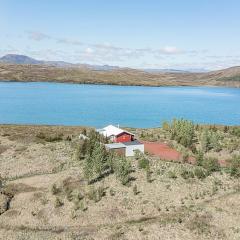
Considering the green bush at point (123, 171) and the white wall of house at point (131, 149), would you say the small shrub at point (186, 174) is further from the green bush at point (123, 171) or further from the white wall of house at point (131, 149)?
the white wall of house at point (131, 149)

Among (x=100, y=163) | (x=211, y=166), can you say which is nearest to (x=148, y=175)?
(x=100, y=163)

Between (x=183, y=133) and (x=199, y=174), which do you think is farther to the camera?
(x=183, y=133)

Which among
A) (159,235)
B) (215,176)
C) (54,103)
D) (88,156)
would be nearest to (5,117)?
(54,103)

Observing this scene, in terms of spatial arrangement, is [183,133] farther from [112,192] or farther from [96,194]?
[96,194]

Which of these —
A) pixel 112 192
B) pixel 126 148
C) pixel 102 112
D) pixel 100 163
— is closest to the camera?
pixel 112 192

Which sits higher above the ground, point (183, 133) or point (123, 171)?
point (123, 171)

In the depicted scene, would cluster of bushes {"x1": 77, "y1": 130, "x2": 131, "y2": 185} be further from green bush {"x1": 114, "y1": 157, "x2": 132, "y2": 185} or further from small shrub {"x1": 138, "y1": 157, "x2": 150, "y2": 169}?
small shrub {"x1": 138, "y1": 157, "x2": 150, "y2": 169}

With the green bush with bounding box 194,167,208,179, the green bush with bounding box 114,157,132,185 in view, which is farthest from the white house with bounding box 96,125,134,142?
the green bush with bounding box 194,167,208,179
